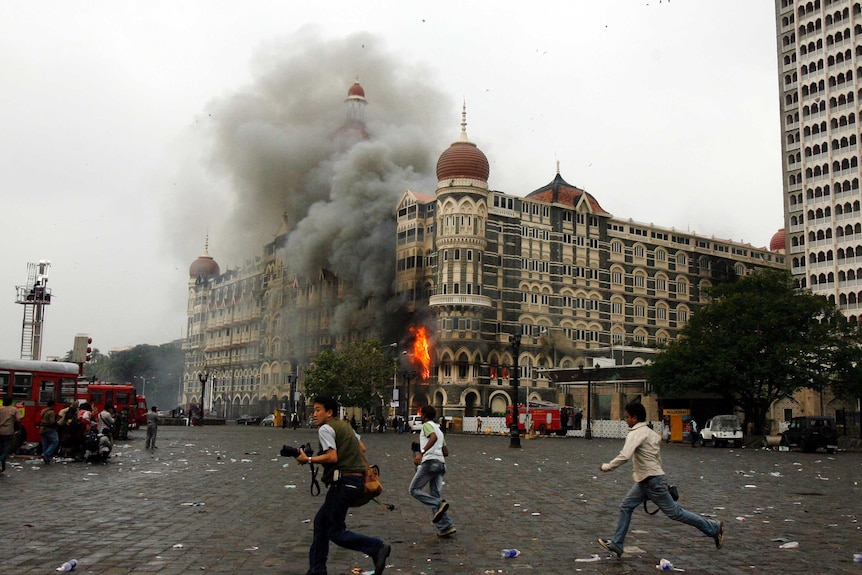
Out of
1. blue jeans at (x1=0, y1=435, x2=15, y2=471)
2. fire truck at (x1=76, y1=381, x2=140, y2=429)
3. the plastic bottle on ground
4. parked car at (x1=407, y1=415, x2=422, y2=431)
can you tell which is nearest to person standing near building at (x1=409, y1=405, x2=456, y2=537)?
the plastic bottle on ground

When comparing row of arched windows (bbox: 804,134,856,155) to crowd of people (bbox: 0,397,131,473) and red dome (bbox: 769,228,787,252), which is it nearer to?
red dome (bbox: 769,228,787,252)

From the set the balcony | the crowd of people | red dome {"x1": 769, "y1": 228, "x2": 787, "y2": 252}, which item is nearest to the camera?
the crowd of people

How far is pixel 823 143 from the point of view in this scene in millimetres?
79562

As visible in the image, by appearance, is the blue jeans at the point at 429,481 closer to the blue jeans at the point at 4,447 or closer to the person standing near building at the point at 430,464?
the person standing near building at the point at 430,464

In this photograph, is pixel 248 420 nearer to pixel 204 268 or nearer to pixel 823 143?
pixel 204 268

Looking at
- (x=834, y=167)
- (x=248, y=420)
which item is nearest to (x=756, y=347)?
(x=834, y=167)

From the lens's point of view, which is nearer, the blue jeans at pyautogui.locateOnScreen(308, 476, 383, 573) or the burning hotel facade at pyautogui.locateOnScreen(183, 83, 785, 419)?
the blue jeans at pyautogui.locateOnScreen(308, 476, 383, 573)

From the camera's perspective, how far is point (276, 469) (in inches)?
840

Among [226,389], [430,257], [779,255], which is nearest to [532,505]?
[430,257]

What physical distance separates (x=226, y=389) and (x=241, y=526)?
115m

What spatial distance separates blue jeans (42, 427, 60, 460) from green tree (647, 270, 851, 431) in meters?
33.8

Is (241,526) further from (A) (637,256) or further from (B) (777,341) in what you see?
(A) (637,256)

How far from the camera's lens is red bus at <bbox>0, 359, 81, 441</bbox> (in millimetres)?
26852

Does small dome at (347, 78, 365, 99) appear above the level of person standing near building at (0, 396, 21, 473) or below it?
above
